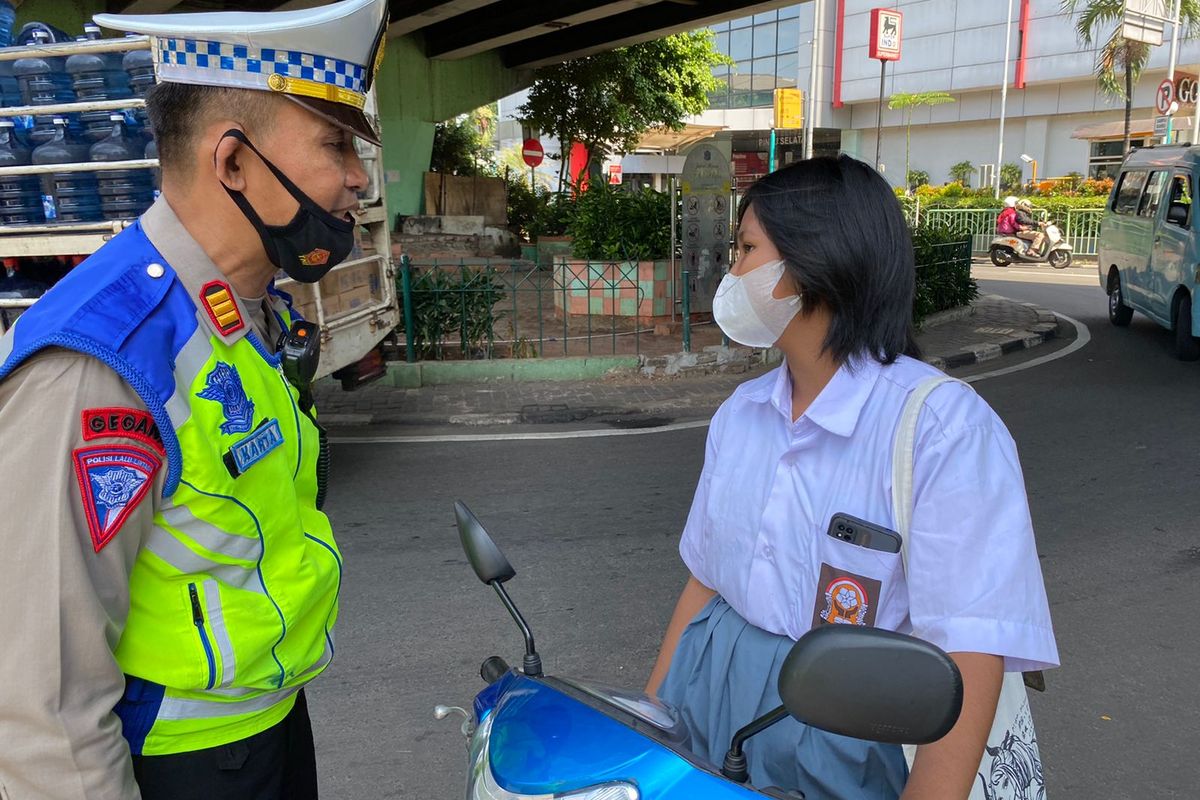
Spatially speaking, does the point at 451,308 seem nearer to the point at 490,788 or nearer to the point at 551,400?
the point at 551,400

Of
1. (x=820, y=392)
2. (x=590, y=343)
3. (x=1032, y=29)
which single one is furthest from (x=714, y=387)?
(x=1032, y=29)

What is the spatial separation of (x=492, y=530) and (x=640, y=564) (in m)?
0.85

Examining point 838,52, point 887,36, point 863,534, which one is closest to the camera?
point 863,534

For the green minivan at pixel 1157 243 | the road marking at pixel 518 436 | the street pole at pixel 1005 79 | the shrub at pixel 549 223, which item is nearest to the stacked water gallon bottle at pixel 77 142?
the road marking at pixel 518 436

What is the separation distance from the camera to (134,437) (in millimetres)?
1138

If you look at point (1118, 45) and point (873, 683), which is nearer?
point (873, 683)

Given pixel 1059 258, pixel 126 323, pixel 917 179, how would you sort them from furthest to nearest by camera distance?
pixel 917 179, pixel 1059 258, pixel 126 323

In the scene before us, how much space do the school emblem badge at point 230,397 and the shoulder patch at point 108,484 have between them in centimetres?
13

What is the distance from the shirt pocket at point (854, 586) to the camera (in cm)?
138

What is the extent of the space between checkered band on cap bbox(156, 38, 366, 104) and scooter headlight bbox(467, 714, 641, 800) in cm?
98

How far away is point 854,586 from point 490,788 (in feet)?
2.00

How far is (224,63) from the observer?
1.30 meters

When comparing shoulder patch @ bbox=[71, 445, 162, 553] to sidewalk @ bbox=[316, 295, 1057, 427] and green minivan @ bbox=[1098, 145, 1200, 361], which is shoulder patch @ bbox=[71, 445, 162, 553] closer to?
sidewalk @ bbox=[316, 295, 1057, 427]

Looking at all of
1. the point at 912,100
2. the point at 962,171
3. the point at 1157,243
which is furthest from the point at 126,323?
the point at 962,171
